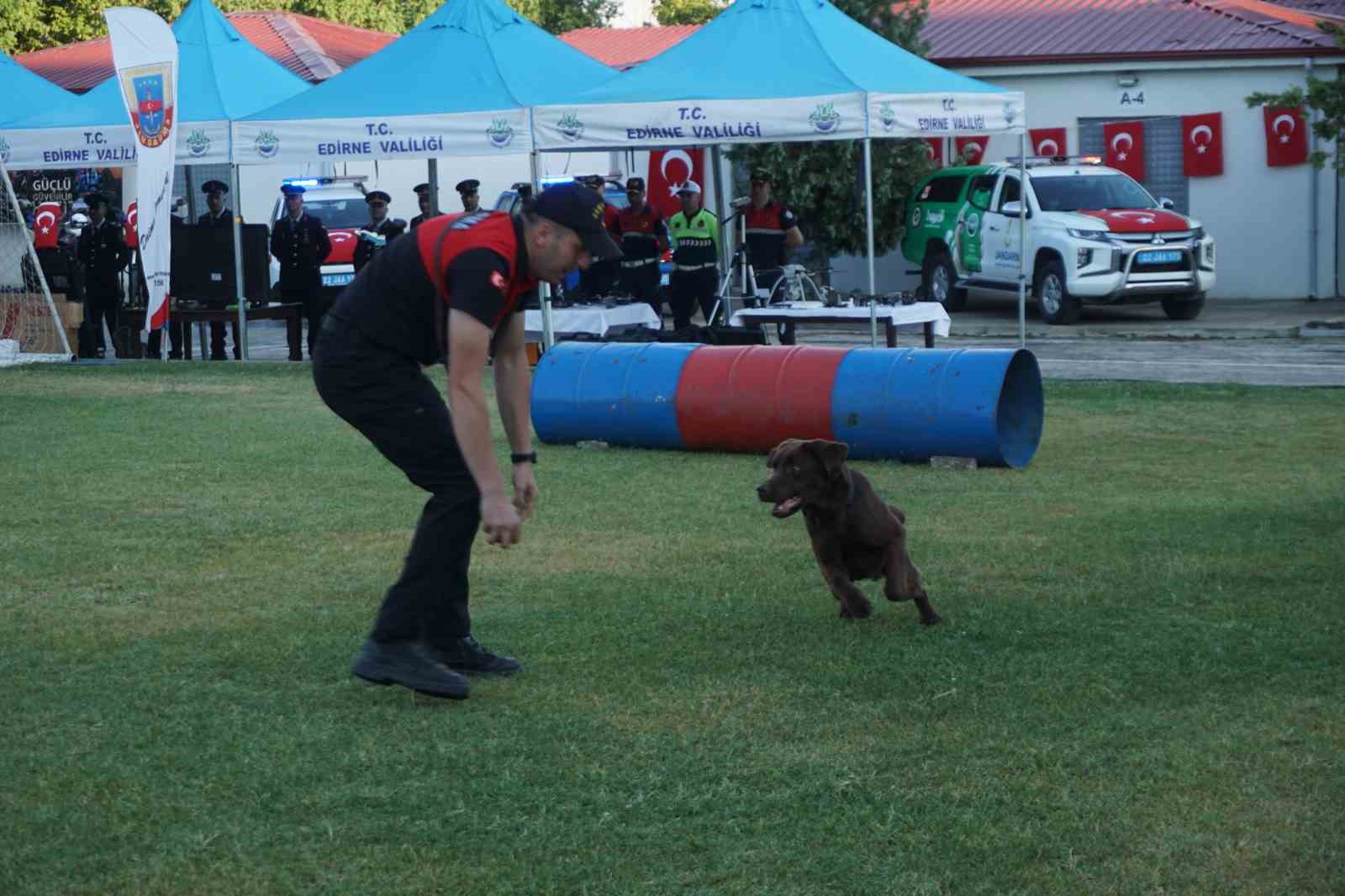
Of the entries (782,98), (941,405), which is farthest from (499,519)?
(782,98)

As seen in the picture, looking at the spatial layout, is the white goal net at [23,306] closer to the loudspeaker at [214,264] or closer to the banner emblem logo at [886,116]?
the loudspeaker at [214,264]

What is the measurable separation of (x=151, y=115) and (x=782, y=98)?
21.0 ft

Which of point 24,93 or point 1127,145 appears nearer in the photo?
point 24,93

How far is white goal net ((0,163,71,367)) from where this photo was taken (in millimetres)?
20297

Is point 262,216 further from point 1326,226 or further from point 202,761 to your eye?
point 202,761

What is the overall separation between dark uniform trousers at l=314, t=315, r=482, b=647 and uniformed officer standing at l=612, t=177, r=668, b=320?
1397 centimetres

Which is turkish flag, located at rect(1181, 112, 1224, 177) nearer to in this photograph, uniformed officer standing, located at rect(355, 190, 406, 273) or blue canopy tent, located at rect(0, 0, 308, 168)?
uniformed officer standing, located at rect(355, 190, 406, 273)

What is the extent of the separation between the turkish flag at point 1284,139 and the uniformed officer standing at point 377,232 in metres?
13.4

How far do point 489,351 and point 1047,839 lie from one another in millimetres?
2342

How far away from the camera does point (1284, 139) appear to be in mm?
26500

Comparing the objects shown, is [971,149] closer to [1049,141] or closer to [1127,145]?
[1049,141]

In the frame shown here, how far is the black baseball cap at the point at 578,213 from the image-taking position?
5.31 m

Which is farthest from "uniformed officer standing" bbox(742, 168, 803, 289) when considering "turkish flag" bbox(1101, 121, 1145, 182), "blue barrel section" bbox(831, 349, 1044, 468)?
"turkish flag" bbox(1101, 121, 1145, 182)

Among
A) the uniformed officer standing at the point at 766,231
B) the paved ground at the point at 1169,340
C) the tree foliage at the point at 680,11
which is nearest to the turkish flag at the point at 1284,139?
the paved ground at the point at 1169,340
